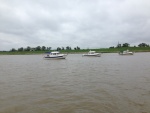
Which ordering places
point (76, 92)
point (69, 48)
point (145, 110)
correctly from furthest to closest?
point (69, 48) → point (76, 92) → point (145, 110)

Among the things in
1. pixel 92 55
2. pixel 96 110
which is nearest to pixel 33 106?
pixel 96 110

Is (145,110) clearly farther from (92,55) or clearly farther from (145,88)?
(92,55)

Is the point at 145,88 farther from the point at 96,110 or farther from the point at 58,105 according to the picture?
the point at 58,105

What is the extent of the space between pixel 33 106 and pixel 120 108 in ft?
14.1

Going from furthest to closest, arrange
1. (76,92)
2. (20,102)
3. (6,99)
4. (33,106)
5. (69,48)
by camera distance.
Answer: (69,48) < (76,92) < (6,99) < (20,102) < (33,106)

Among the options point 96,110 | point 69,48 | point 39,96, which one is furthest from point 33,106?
point 69,48

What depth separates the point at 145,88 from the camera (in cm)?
1277

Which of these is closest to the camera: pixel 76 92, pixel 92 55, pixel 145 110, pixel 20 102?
pixel 145 110

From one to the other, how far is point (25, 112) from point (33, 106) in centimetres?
80

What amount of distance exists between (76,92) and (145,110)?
4.89 meters

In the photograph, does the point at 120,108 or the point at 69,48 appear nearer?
the point at 120,108

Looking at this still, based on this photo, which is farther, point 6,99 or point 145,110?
point 6,99

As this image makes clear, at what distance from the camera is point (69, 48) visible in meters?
158

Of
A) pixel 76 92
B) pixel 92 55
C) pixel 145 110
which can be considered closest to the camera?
pixel 145 110
